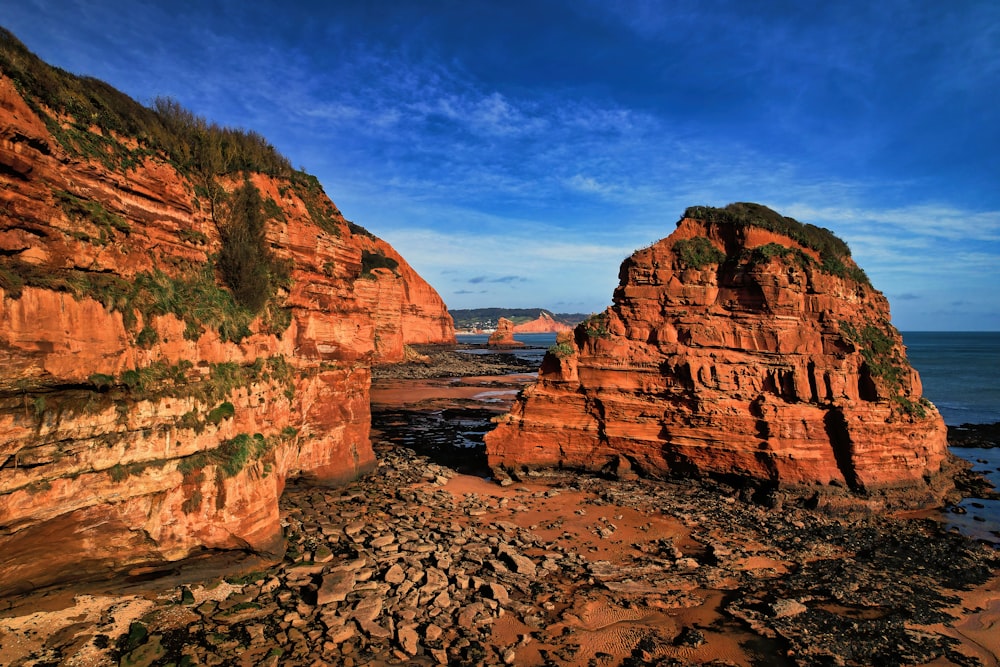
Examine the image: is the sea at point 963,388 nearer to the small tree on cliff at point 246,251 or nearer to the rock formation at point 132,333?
the small tree on cliff at point 246,251

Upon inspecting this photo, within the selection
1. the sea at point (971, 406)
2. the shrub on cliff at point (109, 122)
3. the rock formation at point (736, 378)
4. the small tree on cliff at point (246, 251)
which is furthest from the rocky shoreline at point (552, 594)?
the shrub on cliff at point (109, 122)

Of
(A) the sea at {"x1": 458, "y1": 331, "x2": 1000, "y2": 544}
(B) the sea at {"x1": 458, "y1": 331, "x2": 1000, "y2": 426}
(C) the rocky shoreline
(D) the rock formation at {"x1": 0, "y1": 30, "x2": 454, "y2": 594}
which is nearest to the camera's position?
(D) the rock formation at {"x1": 0, "y1": 30, "x2": 454, "y2": 594}

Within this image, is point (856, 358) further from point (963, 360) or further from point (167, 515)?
point (963, 360)

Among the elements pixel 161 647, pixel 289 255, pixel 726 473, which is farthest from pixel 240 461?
pixel 726 473

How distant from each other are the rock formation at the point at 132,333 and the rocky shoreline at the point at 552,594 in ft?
3.36

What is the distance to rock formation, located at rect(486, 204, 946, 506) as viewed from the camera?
627 inches

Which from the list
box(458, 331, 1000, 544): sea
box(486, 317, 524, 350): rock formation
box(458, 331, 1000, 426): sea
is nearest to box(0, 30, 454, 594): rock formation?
box(458, 331, 1000, 544): sea

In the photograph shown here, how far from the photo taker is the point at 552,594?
31.5ft

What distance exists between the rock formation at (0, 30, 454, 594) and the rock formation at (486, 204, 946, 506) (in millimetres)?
9637

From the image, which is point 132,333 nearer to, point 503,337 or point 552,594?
point 552,594

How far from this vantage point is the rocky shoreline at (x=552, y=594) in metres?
7.30

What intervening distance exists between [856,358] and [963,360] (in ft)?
278

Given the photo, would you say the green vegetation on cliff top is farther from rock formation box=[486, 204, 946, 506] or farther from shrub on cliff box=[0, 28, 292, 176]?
shrub on cliff box=[0, 28, 292, 176]

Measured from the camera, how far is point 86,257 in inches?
303
